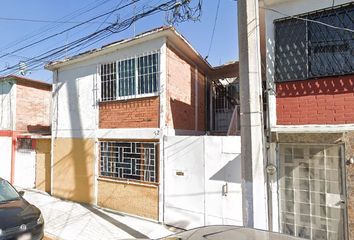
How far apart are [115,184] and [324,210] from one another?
620cm

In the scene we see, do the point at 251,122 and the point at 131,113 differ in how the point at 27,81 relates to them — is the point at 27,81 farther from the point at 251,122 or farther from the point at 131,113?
the point at 251,122

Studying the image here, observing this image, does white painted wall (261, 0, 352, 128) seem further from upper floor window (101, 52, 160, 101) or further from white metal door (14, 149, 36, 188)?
white metal door (14, 149, 36, 188)

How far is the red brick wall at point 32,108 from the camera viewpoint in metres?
14.1

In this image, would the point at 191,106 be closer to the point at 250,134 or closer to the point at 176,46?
the point at 176,46

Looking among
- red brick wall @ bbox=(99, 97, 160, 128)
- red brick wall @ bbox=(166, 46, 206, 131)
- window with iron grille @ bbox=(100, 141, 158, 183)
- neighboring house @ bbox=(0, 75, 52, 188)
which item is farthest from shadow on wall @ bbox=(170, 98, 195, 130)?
neighboring house @ bbox=(0, 75, 52, 188)

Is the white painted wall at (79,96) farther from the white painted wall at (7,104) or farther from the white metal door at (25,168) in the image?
the white painted wall at (7,104)

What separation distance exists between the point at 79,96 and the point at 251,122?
25.4 ft

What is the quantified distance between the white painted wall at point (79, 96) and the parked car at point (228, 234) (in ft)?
20.4

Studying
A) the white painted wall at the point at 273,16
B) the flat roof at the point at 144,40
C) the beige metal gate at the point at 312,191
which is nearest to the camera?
the beige metal gate at the point at 312,191

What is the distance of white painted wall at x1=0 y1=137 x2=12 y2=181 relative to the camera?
13859mm

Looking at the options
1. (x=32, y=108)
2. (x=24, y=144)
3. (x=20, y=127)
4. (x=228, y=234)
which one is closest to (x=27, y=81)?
(x=32, y=108)

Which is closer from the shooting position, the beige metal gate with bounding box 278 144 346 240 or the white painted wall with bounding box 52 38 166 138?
the beige metal gate with bounding box 278 144 346 240

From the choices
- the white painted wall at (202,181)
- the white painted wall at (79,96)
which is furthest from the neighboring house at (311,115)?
the white painted wall at (79,96)

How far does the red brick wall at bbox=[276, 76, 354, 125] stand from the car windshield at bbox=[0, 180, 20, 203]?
667 centimetres
